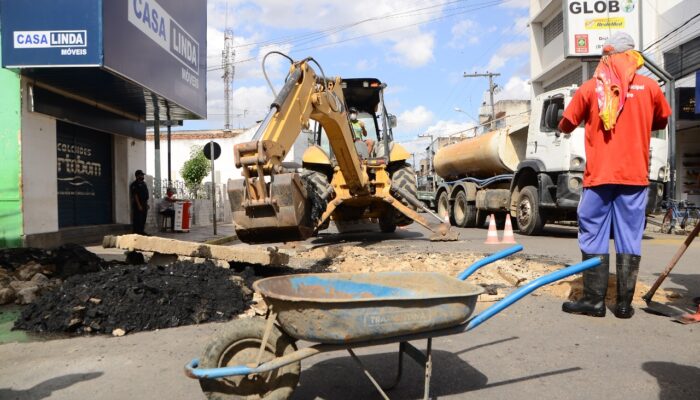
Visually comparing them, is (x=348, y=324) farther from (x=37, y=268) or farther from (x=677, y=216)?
(x=677, y=216)

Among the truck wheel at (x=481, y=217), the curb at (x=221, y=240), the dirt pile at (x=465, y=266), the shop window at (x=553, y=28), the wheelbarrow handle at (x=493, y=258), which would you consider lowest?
the curb at (x=221, y=240)

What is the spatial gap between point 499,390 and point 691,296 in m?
3.50

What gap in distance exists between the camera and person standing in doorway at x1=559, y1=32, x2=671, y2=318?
4531 mm

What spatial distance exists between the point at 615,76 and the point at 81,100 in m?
10.5

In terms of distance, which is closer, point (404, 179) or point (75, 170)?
point (404, 179)

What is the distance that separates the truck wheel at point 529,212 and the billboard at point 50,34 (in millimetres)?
9151

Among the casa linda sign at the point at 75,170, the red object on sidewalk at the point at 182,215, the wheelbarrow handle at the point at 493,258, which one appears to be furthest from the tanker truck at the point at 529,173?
the casa linda sign at the point at 75,170

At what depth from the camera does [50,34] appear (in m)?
8.80

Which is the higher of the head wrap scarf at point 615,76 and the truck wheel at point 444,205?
the head wrap scarf at point 615,76

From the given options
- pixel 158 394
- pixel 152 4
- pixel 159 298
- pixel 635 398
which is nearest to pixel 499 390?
pixel 635 398

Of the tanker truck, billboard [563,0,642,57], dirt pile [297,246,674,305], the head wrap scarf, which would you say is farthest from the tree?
the head wrap scarf

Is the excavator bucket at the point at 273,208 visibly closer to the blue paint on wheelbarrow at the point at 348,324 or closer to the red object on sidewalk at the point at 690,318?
the blue paint on wheelbarrow at the point at 348,324

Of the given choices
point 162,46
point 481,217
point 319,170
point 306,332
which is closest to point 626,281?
point 306,332

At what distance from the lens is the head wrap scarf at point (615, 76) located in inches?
179
